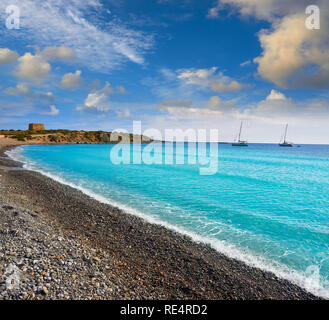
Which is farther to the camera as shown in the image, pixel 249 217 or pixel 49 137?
pixel 49 137

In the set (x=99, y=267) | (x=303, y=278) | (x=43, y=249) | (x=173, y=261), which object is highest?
(x=43, y=249)

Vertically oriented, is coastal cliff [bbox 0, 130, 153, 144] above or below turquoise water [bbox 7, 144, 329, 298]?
above

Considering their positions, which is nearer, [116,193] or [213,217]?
[213,217]

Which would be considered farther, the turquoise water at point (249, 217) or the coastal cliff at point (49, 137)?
the coastal cliff at point (49, 137)

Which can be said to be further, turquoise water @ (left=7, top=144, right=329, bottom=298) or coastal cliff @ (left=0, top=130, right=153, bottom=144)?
coastal cliff @ (left=0, top=130, right=153, bottom=144)

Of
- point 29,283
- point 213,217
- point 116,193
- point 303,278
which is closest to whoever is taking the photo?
point 29,283

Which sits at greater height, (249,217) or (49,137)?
(49,137)

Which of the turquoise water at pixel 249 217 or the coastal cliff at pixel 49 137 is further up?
the coastal cliff at pixel 49 137

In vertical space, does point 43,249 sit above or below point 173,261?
above

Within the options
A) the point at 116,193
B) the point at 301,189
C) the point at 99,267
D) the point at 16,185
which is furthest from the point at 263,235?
the point at 16,185

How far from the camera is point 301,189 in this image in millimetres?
28000
